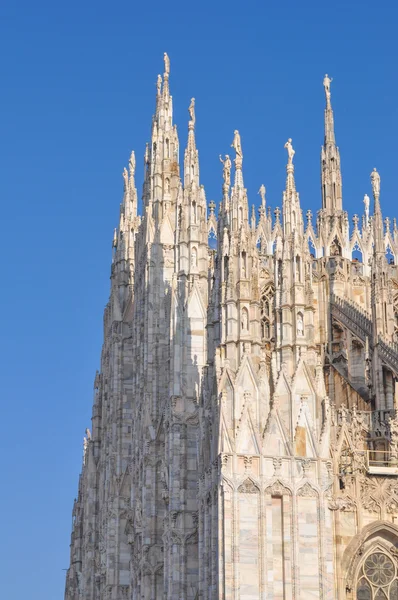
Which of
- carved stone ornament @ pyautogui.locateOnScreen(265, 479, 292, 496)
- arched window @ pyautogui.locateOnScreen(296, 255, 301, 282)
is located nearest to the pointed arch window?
arched window @ pyautogui.locateOnScreen(296, 255, 301, 282)

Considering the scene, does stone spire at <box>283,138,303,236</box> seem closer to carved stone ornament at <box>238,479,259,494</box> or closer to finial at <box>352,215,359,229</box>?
carved stone ornament at <box>238,479,259,494</box>

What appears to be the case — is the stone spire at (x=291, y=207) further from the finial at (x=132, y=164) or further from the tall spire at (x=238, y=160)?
the finial at (x=132, y=164)

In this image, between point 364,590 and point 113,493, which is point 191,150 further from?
point 364,590

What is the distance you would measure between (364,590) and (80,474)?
133 ft

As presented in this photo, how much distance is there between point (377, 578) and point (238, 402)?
6988 millimetres

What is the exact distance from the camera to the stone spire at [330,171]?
68.6 m

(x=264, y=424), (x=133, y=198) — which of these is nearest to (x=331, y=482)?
(x=264, y=424)

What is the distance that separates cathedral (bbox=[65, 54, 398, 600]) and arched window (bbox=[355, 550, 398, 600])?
0.14ft

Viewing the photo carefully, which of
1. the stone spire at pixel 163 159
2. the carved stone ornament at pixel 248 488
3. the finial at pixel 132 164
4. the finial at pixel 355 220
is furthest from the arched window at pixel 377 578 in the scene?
the finial at pixel 132 164

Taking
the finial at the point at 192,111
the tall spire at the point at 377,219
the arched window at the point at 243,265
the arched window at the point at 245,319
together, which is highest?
the finial at the point at 192,111

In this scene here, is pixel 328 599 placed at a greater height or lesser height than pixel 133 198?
lesser

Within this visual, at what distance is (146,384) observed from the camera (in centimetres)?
6003

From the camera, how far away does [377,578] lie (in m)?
41.5

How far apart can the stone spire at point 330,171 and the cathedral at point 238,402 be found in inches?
4.0
